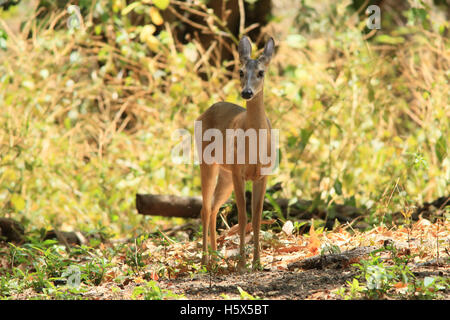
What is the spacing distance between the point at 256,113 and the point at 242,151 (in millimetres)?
330

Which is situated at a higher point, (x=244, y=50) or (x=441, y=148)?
(x=244, y=50)

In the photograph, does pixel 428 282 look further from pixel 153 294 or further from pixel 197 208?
pixel 197 208

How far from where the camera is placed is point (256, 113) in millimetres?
5055

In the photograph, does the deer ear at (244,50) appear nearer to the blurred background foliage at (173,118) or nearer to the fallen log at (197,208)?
the fallen log at (197,208)

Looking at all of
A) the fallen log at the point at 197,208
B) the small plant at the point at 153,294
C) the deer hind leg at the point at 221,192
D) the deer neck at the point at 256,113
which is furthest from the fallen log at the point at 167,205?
the small plant at the point at 153,294

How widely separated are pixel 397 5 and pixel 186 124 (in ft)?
17.8

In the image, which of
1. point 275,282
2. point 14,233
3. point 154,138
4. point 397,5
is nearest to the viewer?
point 275,282

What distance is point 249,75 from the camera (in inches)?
193

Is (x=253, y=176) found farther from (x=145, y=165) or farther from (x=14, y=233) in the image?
(x=145, y=165)

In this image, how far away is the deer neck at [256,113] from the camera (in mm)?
5043

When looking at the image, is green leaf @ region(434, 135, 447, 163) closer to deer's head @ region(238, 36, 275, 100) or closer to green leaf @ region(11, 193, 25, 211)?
deer's head @ region(238, 36, 275, 100)

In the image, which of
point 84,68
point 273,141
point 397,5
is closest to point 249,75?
point 273,141

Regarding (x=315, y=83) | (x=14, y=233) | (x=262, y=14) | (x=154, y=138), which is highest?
(x=262, y=14)

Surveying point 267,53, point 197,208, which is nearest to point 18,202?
point 197,208
